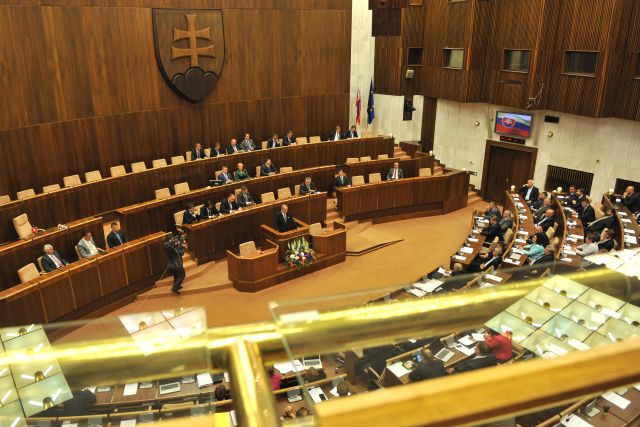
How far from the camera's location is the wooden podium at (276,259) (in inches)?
363

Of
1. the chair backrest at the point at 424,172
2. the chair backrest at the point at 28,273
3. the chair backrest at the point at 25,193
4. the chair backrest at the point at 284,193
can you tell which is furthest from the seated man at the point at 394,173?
the chair backrest at the point at 28,273

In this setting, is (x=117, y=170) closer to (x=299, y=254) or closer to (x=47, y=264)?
(x=47, y=264)

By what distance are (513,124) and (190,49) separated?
9101mm

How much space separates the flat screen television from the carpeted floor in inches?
128

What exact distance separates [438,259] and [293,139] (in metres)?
6.48

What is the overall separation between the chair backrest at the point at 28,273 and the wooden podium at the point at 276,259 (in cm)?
315

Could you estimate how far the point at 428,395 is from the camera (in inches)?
18.2

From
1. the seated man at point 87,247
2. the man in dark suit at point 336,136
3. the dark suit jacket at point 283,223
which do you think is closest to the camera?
the seated man at point 87,247

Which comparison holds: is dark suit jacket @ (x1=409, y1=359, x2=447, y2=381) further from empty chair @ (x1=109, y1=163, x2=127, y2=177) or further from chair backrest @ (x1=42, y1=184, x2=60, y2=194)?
empty chair @ (x1=109, y1=163, x2=127, y2=177)

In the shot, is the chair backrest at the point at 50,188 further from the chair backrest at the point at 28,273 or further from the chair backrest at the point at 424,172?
the chair backrest at the point at 424,172

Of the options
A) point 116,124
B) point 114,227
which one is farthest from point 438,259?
point 116,124

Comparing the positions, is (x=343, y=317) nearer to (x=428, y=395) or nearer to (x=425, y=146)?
(x=428, y=395)

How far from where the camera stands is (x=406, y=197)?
13070 millimetres

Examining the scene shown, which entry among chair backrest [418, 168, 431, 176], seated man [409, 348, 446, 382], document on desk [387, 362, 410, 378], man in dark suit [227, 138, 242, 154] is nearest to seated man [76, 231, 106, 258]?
man in dark suit [227, 138, 242, 154]
